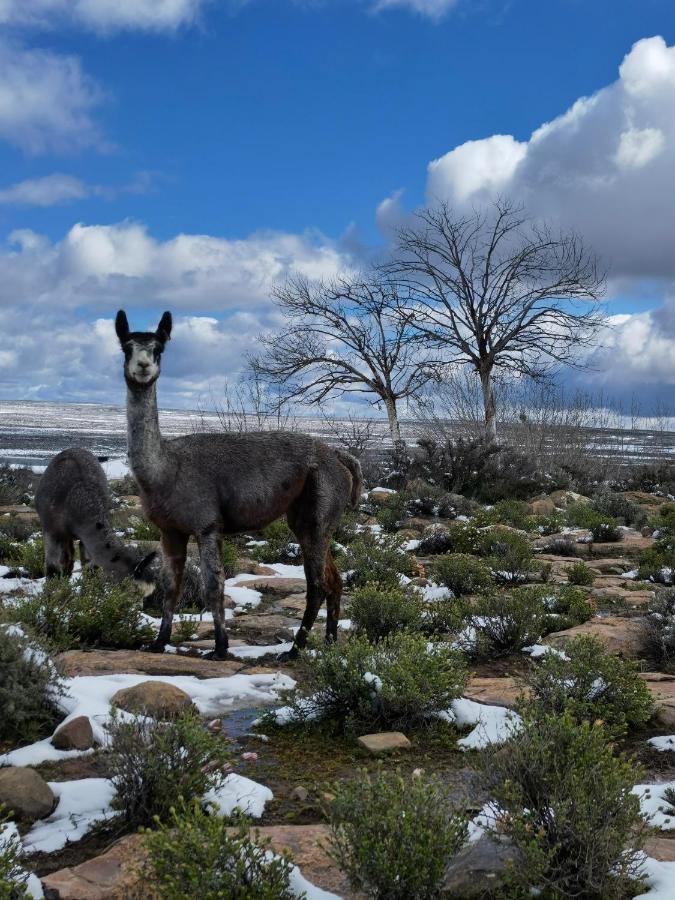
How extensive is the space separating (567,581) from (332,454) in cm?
463

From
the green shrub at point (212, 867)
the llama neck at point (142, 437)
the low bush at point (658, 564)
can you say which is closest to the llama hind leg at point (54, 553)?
the llama neck at point (142, 437)

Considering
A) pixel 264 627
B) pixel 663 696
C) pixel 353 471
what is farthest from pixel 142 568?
pixel 663 696

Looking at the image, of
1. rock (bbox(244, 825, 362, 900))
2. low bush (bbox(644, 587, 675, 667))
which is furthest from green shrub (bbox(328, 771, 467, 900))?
low bush (bbox(644, 587, 675, 667))

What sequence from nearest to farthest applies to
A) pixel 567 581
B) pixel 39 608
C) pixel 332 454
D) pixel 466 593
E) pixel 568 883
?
pixel 568 883 < pixel 39 608 < pixel 332 454 < pixel 466 593 < pixel 567 581

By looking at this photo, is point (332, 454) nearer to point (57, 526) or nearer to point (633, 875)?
point (57, 526)

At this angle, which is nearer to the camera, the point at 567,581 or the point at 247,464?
the point at 247,464

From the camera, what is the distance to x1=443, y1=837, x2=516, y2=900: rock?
3.10 m

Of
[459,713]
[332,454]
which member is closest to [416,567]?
[332,454]

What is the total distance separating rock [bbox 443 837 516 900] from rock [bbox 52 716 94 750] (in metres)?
2.32

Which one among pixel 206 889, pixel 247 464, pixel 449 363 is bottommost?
pixel 206 889

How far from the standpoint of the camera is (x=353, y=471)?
793 centimetres

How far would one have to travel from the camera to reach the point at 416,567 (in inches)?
439

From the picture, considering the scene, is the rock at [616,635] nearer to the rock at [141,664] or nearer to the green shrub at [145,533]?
the rock at [141,664]

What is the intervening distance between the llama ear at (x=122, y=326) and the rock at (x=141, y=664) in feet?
8.53
